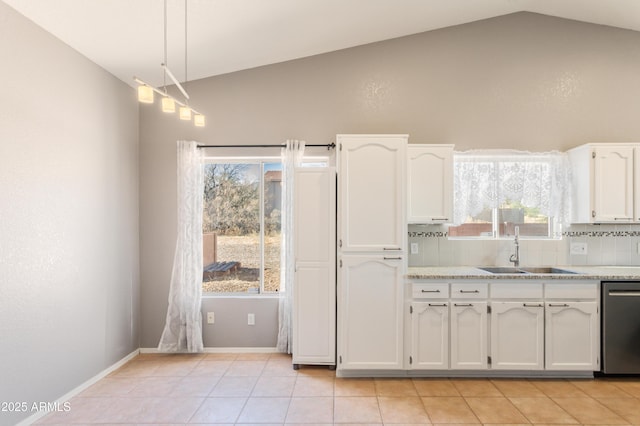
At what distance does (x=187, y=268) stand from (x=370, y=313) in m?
1.85

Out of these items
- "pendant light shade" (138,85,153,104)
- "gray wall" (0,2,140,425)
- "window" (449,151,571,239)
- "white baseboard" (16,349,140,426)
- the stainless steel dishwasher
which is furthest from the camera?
"window" (449,151,571,239)

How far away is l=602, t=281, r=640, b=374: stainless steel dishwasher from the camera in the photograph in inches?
108

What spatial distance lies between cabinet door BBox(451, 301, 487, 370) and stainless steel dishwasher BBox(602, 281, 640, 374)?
3.26 feet

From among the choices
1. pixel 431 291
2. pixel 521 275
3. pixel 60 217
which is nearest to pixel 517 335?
pixel 521 275

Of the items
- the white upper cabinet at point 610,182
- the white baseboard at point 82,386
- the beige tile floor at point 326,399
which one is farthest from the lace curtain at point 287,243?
the white upper cabinet at point 610,182

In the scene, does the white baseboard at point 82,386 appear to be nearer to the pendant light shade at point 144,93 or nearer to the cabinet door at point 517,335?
the pendant light shade at point 144,93

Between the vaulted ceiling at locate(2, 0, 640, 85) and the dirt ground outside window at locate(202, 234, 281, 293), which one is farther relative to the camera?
the dirt ground outside window at locate(202, 234, 281, 293)

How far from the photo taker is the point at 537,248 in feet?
11.0

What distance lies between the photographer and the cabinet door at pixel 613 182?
301 centimetres

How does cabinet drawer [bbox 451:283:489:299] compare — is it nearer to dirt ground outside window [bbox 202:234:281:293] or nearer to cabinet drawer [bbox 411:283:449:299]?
cabinet drawer [bbox 411:283:449:299]

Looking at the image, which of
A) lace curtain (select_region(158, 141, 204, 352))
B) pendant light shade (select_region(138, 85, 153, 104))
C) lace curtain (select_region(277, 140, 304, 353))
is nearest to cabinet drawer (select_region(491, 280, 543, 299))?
lace curtain (select_region(277, 140, 304, 353))

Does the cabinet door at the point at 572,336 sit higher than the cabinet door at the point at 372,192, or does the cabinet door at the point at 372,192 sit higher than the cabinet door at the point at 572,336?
the cabinet door at the point at 372,192

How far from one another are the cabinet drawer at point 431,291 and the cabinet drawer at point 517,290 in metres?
0.40

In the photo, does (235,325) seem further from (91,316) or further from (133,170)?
(133,170)
